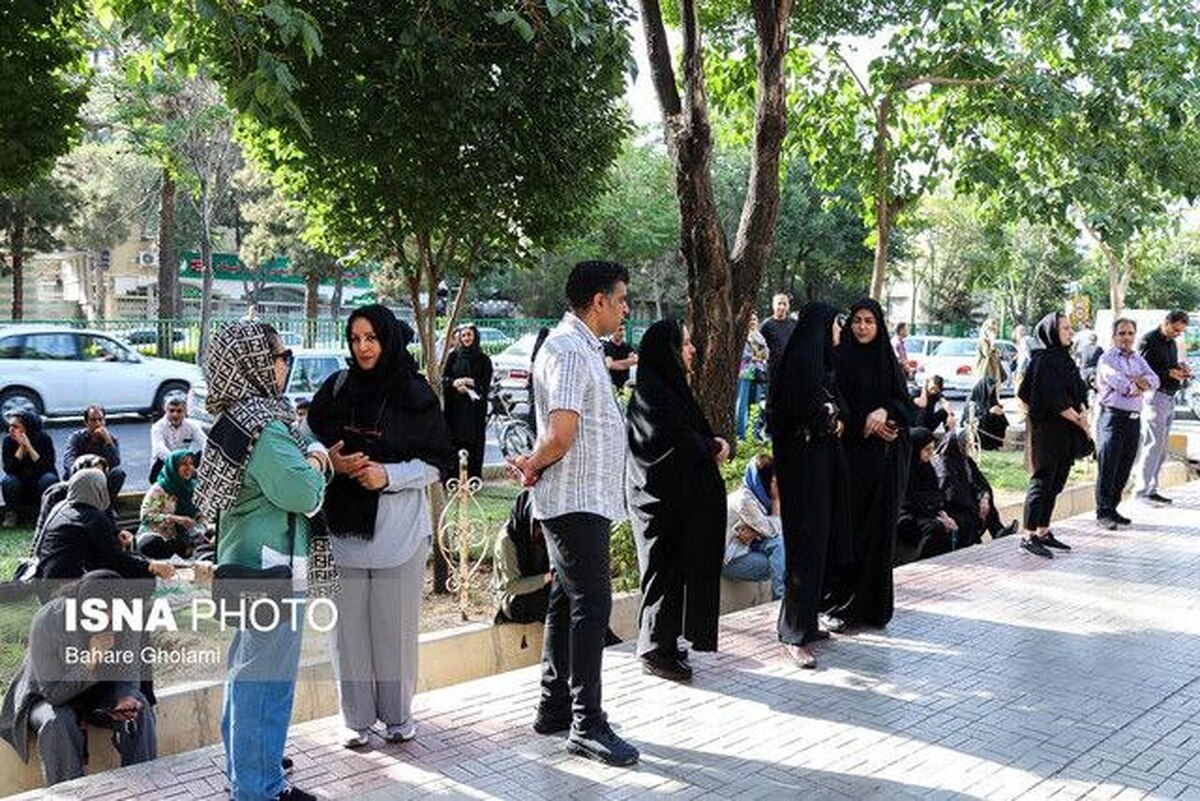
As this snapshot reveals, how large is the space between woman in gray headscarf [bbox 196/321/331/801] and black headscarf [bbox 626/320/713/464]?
1.77 m

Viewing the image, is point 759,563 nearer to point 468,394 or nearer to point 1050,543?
point 1050,543

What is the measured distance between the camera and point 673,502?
4.91 metres

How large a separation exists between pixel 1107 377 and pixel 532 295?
3246 cm

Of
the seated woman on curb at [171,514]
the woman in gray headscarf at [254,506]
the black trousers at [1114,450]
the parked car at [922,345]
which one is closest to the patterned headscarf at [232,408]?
the woman in gray headscarf at [254,506]

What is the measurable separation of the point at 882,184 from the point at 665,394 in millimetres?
8667

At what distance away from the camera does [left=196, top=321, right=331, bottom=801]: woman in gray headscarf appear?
3.39 metres

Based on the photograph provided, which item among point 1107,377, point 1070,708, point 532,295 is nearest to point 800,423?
point 1070,708

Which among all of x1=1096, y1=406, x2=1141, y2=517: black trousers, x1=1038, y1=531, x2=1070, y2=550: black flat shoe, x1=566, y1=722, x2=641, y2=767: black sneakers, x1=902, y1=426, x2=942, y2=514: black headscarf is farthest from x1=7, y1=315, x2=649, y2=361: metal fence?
x1=566, y1=722, x2=641, y2=767: black sneakers

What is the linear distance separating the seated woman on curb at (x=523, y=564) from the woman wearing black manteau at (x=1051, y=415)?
13.3 feet

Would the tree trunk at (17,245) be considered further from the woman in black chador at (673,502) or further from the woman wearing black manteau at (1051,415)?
the woman in black chador at (673,502)

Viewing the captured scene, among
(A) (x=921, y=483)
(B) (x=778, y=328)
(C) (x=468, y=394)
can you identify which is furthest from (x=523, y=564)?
(C) (x=468, y=394)

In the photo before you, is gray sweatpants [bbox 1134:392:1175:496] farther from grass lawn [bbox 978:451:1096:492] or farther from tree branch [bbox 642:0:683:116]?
tree branch [bbox 642:0:683:116]

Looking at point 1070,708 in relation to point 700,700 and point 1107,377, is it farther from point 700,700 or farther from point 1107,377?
point 1107,377

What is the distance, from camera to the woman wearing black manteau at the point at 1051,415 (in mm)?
7617
